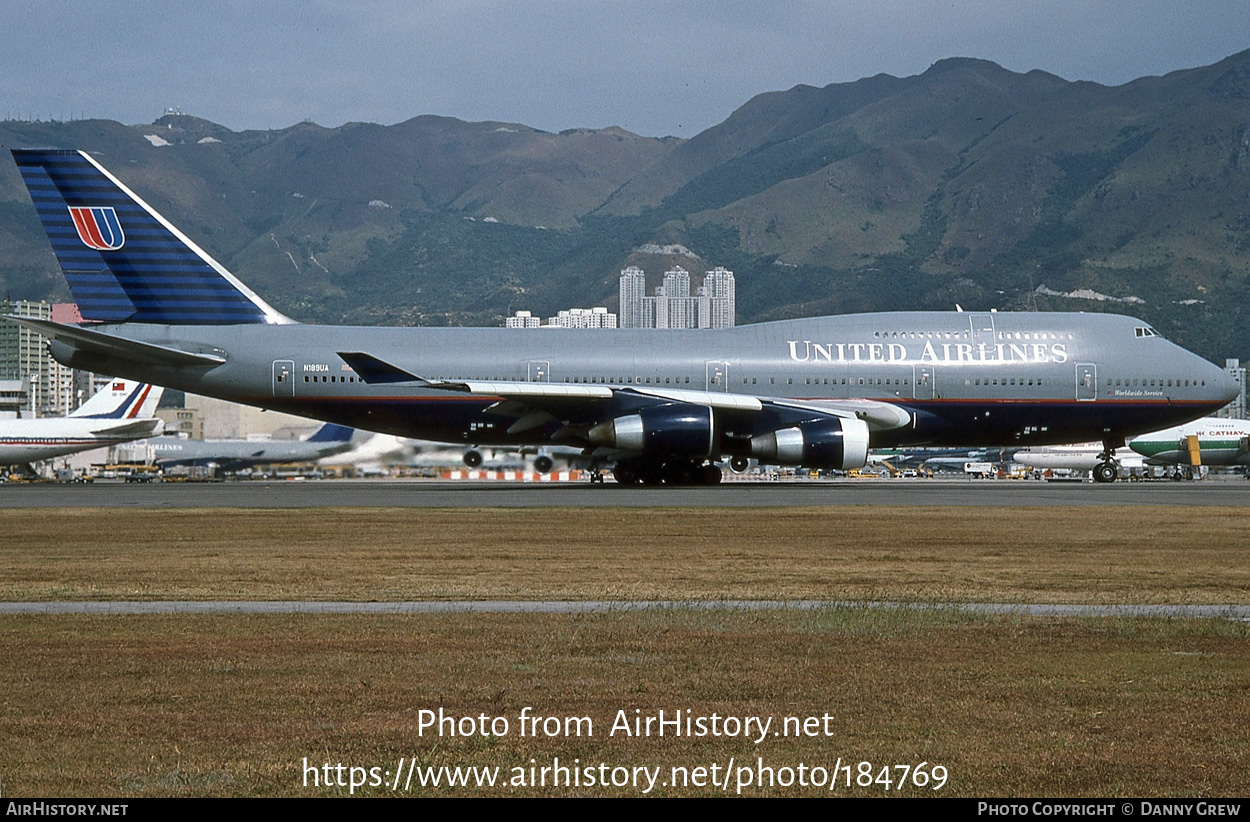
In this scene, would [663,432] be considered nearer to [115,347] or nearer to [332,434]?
[115,347]

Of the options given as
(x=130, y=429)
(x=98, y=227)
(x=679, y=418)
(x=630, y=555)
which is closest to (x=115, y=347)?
(x=98, y=227)

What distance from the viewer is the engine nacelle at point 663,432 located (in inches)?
1419

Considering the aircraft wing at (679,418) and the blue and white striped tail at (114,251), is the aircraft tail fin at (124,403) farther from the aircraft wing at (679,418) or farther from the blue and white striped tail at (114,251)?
the aircraft wing at (679,418)

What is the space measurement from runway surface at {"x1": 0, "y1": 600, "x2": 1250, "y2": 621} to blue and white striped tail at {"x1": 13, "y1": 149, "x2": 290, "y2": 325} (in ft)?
87.4

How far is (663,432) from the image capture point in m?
36.0

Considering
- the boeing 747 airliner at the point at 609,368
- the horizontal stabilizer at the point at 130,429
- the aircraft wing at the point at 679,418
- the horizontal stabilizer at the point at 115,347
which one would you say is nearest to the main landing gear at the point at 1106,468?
the boeing 747 airliner at the point at 609,368

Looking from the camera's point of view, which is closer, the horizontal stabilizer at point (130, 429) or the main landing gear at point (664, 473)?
the main landing gear at point (664, 473)

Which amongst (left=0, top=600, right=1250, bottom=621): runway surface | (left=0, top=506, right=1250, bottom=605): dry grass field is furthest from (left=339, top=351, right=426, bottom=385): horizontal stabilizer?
(left=0, top=600, right=1250, bottom=621): runway surface

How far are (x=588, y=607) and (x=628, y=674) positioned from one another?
383 centimetres

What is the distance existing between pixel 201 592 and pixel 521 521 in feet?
35.8

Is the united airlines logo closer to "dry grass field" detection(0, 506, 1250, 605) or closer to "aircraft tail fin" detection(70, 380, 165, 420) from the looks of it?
"dry grass field" detection(0, 506, 1250, 605)

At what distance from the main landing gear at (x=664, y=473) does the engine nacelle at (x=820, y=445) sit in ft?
11.3

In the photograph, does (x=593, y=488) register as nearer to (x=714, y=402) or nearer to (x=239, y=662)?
(x=714, y=402)

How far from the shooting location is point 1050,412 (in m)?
40.6
